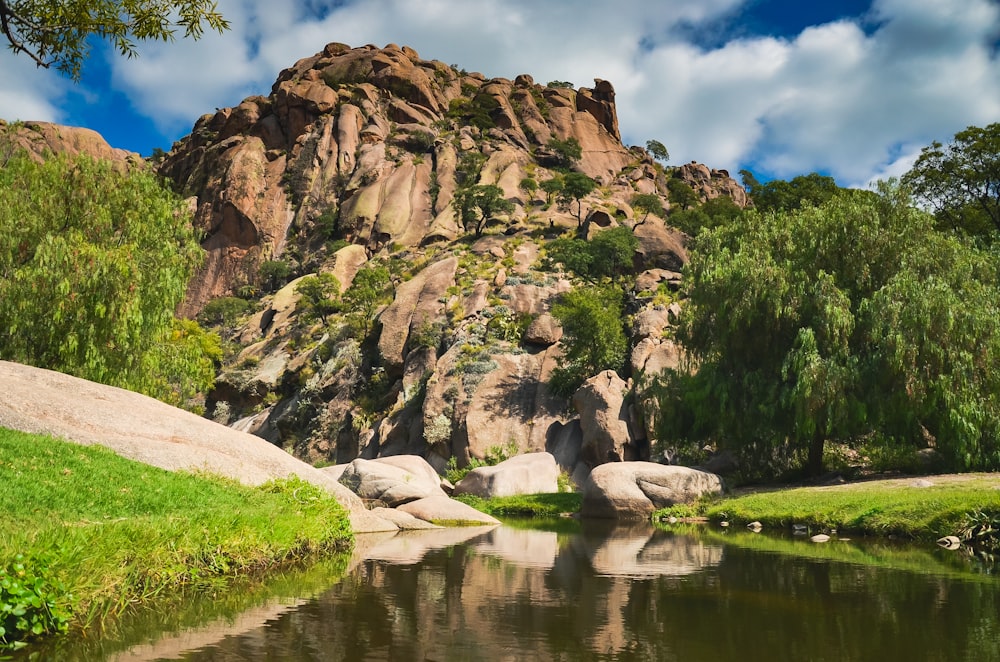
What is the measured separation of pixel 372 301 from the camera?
211ft

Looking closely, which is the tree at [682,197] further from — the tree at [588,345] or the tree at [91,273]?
the tree at [91,273]

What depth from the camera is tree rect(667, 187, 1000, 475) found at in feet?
84.6

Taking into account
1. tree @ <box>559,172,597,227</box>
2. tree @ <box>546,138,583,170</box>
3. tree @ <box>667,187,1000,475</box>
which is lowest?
tree @ <box>667,187,1000,475</box>

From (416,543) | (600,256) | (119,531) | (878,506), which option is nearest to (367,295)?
(600,256)

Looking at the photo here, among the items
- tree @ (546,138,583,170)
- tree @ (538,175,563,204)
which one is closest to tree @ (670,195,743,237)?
tree @ (538,175,563,204)

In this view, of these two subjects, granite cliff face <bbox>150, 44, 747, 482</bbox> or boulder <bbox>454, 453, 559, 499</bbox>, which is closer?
boulder <bbox>454, 453, 559, 499</bbox>

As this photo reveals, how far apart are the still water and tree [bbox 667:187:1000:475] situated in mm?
11244

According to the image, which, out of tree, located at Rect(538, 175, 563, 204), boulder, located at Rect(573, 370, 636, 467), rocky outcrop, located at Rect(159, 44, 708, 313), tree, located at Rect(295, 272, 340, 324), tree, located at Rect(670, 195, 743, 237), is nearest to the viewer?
boulder, located at Rect(573, 370, 636, 467)

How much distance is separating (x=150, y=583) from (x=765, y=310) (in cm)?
2591

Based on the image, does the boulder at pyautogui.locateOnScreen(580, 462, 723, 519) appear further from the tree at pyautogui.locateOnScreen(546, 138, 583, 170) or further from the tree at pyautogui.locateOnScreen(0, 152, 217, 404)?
the tree at pyautogui.locateOnScreen(546, 138, 583, 170)

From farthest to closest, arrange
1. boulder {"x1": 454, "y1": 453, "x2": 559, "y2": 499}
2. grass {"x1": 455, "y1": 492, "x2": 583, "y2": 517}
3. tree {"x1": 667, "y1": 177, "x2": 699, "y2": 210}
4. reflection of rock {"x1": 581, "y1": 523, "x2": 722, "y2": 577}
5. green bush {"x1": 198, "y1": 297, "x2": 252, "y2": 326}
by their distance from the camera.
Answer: tree {"x1": 667, "y1": 177, "x2": 699, "y2": 210} < green bush {"x1": 198, "y1": 297, "x2": 252, "y2": 326} < boulder {"x1": 454, "y1": 453, "x2": 559, "y2": 499} < grass {"x1": 455, "y1": 492, "x2": 583, "y2": 517} < reflection of rock {"x1": 581, "y1": 523, "x2": 722, "y2": 577}

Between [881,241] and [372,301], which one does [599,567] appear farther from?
[372,301]

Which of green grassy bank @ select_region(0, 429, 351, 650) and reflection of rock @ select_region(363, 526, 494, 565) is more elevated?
green grassy bank @ select_region(0, 429, 351, 650)

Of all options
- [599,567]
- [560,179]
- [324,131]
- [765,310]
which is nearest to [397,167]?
[324,131]
